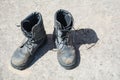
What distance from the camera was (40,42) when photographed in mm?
2332

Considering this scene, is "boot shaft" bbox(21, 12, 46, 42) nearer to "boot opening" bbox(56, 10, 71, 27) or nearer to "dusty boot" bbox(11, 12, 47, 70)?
"dusty boot" bbox(11, 12, 47, 70)

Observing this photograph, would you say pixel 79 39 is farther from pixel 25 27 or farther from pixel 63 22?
pixel 25 27

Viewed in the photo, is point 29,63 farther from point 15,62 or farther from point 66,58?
point 66,58

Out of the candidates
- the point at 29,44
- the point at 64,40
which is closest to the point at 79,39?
the point at 64,40

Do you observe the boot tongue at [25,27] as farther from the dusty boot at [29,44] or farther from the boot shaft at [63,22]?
the boot shaft at [63,22]

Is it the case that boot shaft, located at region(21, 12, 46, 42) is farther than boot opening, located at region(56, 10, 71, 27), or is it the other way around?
boot opening, located at region(56, 10, 71, 27)

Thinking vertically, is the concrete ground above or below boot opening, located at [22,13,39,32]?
below

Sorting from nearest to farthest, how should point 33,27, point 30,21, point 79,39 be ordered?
point 33,27 < point 30,21 < point 79,39

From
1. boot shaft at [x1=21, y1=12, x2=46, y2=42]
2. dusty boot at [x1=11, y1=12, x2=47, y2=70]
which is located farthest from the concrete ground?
boot shaft at [x1=21, y1=12, x2=46, y2=42]

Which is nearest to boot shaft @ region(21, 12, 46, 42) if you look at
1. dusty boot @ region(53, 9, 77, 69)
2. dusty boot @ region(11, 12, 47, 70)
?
dusty boot @ region(11, 12, 47, 70)

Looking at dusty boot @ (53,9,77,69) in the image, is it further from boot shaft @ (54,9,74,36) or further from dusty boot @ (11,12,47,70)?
dusty boot @ (11,12,47,70)

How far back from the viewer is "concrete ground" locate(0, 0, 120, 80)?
2.24 meters

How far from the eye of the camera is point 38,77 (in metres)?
2.23

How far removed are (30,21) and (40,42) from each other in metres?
0.21
